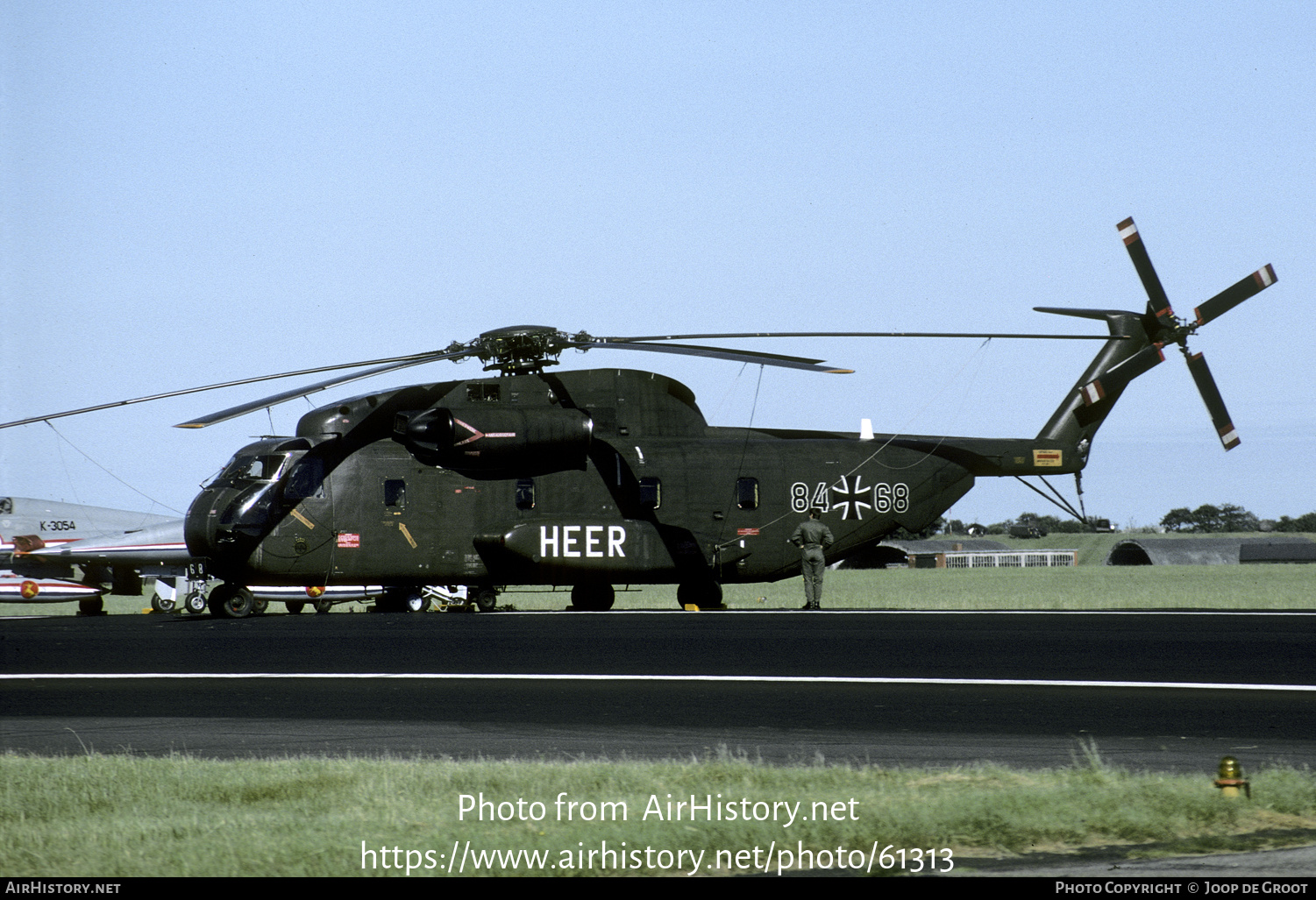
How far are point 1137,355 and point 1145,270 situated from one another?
176cm

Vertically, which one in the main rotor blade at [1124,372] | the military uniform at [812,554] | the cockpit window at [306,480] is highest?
the main rotor blade at [1124,372]

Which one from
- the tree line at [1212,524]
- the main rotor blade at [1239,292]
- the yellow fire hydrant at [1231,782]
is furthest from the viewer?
the tree line at [1212,524]

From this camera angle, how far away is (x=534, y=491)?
23.0 m

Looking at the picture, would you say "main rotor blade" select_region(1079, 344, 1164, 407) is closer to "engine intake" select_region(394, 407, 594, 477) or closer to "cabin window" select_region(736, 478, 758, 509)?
"cabin window" select_region(736, 478, 758, 509)

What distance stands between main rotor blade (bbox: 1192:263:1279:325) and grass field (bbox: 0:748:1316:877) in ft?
67.2

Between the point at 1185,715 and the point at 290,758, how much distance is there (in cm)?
691

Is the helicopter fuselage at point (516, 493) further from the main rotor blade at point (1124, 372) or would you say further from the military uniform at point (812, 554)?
the main rotor blade at point (1124, 372)

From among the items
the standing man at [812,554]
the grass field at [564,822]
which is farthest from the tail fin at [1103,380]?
the grass field at [564,822]

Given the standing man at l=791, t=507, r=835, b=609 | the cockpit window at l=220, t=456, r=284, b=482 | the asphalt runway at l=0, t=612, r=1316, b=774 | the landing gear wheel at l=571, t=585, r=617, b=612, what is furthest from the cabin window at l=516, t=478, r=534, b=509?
the standing man at l=791, t=507, r=835, b=609

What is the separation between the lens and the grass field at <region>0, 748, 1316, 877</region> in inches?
239

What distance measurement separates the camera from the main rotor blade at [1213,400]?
26.4 metres

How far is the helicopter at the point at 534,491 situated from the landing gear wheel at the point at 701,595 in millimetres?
33

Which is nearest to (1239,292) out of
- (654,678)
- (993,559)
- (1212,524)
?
(654,678)
